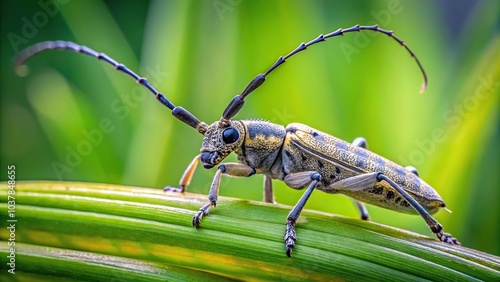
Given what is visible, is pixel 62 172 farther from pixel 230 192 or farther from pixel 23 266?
pixel 23 266

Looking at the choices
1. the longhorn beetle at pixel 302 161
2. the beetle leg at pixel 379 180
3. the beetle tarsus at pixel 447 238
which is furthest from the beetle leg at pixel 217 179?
the beetle tarsus at pixel 447 238

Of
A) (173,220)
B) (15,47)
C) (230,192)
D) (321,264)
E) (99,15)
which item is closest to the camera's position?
(321,264)

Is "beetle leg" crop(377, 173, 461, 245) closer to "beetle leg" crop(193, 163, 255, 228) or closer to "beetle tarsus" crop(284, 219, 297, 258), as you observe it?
"beetle leg" crop(193, 163, 255, 228)

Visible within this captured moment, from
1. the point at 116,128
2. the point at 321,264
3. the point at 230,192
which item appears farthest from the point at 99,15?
the point at 321,264

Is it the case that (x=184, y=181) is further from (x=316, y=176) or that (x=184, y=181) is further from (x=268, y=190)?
(x=316, y=176)

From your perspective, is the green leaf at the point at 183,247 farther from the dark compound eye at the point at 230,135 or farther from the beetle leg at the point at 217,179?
the dark compound eye at the point at 230,135

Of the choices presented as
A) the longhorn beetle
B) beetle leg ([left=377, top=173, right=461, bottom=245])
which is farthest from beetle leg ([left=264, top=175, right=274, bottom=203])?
beetle leg ([left=377, top=173, right=461, bottom=245])

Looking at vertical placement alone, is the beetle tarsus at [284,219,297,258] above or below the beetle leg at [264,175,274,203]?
below
